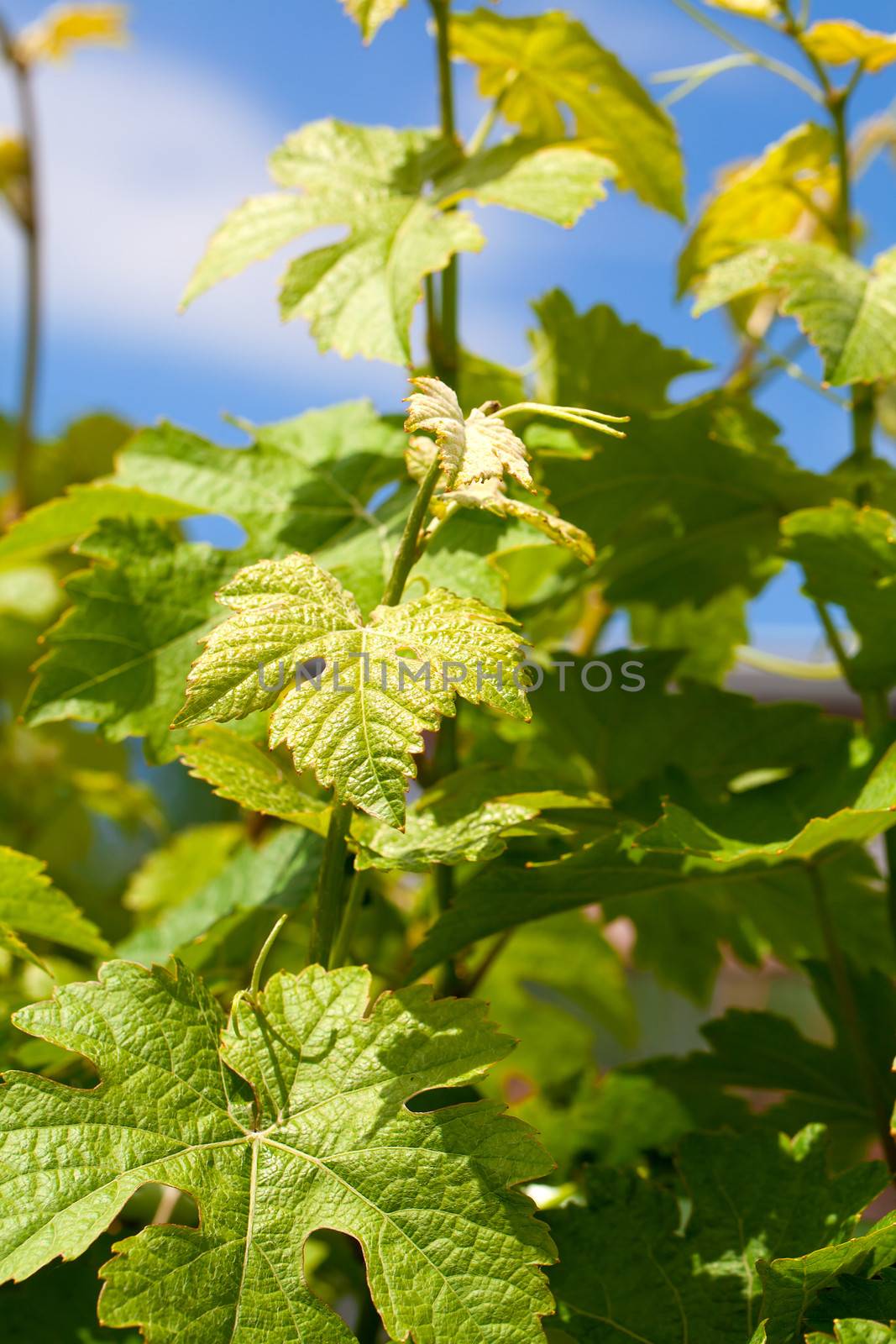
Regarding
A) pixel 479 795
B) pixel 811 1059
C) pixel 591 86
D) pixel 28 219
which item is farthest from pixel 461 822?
pixel 28 219

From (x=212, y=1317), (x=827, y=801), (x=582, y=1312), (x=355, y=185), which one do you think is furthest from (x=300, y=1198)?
(x=355, y=185)

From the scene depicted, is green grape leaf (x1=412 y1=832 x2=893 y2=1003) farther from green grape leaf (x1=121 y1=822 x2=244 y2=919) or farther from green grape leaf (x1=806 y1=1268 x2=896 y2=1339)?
green grape leaf (x1=121 y1=822 x2=244 y2=919)

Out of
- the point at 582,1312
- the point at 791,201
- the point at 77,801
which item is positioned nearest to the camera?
the point at 582,1312

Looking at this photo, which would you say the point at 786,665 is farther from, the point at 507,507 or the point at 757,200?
the point at 507,507

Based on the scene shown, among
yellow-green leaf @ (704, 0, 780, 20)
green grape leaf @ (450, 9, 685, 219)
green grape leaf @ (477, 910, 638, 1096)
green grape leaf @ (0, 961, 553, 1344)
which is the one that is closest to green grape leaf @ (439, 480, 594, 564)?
green grape leaf @ (0, 961, 553, 1344)

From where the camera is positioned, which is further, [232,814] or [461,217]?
[232,814]

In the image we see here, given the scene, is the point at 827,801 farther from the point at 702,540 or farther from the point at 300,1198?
the point at 300,1198
